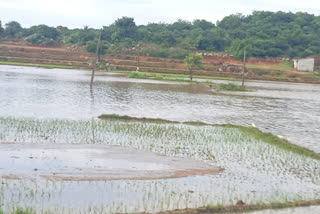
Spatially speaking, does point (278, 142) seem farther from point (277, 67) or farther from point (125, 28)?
point (125, 28)

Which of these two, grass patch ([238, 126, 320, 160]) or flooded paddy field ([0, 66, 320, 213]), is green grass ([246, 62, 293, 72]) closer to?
flooded paddy field ([0, 66, 320, 213])

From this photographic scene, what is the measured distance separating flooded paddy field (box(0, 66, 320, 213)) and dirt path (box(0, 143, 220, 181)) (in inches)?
1.9

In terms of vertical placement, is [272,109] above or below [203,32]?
below

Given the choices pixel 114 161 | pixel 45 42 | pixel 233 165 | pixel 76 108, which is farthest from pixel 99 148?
pixel 45 42

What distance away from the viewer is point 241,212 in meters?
8.71

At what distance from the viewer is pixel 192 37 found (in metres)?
86.8

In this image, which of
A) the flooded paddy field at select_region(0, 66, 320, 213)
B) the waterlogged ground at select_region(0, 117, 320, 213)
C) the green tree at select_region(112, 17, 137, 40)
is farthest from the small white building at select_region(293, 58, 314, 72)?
the waterlogged ground at select_region(0, 117, 320, 213)

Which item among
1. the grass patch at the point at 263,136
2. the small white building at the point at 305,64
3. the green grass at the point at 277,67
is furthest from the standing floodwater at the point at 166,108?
the small white building at the point at 305,64

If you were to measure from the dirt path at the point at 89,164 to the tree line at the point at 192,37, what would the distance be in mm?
57212

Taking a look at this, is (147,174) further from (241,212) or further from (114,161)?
(241,212)

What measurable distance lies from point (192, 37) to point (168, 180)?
78116mm

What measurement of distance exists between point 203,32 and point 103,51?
29.2 metres

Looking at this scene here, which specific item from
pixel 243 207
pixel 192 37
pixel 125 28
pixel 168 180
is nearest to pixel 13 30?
pixel 125 28

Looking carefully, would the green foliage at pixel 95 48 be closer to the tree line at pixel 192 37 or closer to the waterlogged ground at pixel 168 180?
the tree line at pixel 192 37
